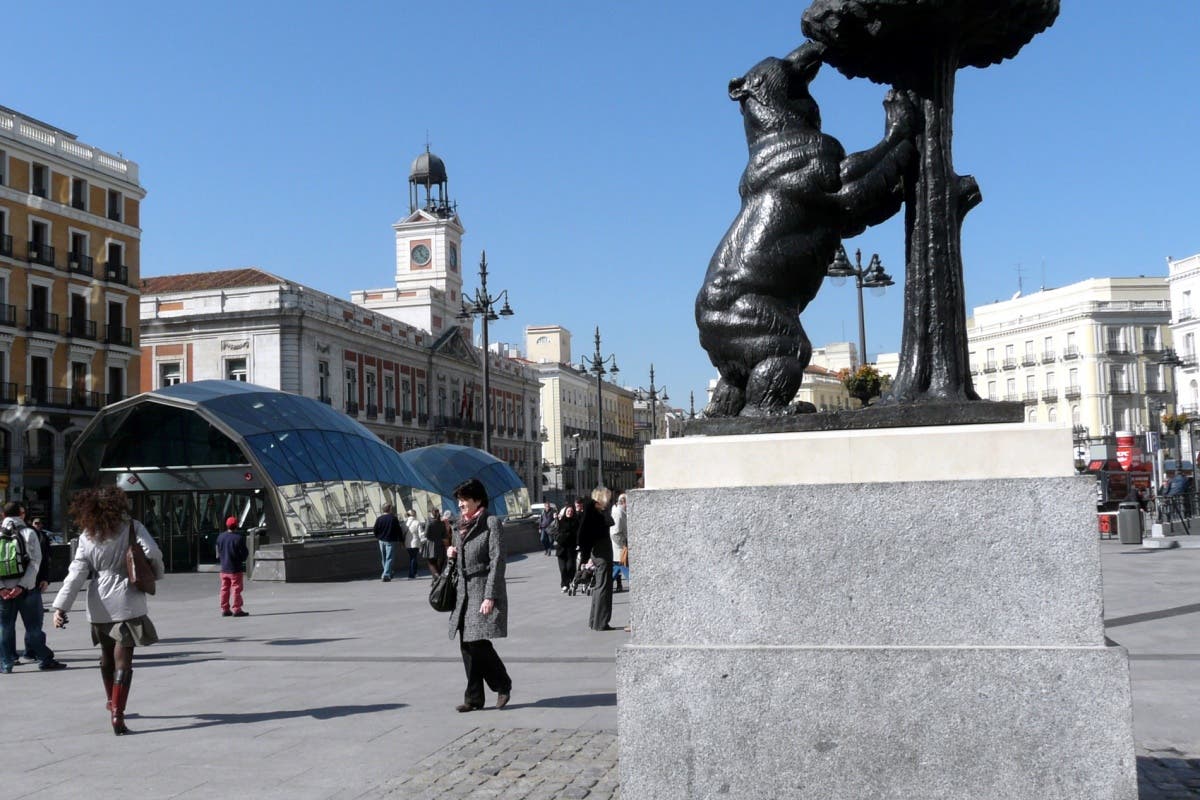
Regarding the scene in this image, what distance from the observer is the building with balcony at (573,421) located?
9668cm

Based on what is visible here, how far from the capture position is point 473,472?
37.4m

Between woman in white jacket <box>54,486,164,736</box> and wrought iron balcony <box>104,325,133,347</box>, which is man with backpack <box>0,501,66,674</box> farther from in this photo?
wrought iron balcony <box>104,325,133,347</box>

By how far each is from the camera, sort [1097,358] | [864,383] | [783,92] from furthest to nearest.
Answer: [1097,358] → [864,383] → [783,92]

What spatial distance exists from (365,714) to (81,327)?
4429 cm

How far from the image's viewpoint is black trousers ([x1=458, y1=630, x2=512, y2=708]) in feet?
23.2

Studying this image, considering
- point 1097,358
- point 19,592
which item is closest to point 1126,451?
point 1097,358

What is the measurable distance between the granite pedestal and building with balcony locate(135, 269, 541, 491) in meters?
49.3

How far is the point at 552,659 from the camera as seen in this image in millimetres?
9477

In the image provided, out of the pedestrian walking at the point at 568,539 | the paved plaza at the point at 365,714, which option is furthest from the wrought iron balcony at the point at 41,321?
the pedestrian walking at the point at 568,539

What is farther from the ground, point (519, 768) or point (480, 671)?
point (480, 671)

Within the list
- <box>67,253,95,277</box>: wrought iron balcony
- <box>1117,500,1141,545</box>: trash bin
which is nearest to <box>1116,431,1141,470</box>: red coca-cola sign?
<box>1117,500,1141,545</box>: trash bin

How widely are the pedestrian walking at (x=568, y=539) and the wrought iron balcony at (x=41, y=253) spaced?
116 feet

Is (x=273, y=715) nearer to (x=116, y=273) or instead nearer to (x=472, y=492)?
(x=472, y=492)

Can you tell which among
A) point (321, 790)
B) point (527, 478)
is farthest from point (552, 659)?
point (527, 478)
